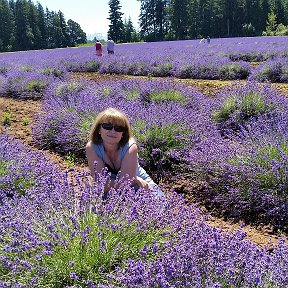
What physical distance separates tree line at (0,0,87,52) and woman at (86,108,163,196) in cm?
5570

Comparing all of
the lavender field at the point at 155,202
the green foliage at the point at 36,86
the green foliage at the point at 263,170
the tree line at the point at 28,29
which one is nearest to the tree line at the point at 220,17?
the tree line at the point at 28,29

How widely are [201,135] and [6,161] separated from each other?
2.32 meters

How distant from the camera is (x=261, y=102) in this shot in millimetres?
5871

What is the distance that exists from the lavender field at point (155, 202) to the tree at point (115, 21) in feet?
185

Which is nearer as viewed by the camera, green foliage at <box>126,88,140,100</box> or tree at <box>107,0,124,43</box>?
green foliage at <box>126,88,140,100</box>

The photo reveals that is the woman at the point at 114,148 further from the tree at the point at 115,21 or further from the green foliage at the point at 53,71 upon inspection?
the tree at the point at 115,21

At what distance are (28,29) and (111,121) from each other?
61.0m

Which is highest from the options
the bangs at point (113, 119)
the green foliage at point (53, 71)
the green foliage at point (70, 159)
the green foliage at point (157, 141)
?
the bangs at point (113, 119)

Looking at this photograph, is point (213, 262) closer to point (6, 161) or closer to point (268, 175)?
point (268, 175)

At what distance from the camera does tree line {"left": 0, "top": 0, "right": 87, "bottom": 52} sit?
58184 mm

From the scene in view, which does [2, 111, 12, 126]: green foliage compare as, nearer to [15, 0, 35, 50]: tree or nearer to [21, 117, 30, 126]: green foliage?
[21, 117, 30, 126]: green foliage

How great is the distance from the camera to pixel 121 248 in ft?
7.17

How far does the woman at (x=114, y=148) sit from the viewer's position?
3.32 meters

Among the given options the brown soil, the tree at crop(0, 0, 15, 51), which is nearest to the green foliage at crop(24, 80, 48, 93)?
the brown soil
